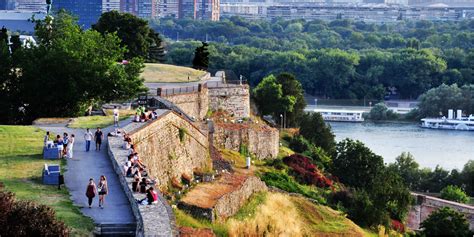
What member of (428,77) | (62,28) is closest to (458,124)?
(428,77)

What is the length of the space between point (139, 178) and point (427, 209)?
→ 62.3ft

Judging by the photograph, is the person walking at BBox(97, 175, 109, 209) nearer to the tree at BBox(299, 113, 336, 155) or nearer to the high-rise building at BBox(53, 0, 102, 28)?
the tree at BBox(299, 113, 336, 155)

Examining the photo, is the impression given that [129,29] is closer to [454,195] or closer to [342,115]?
[454,195]

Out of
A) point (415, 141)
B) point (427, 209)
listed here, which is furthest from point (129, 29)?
point (415, 141)

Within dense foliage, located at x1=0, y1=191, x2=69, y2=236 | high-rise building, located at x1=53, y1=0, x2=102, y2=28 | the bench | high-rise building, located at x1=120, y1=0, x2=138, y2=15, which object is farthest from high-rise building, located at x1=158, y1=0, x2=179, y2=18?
dense foliage, located at x1=0, y1=191, x2=69, y2=236

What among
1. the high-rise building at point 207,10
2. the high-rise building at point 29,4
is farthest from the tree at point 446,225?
the high-rise building at point 207,10

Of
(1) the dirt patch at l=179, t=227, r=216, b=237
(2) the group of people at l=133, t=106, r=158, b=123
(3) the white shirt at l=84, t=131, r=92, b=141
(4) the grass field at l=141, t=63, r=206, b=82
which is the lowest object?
(1) the dirt patch at l=179, t=227, r=216, b=237

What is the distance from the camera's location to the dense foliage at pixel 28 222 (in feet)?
40.1

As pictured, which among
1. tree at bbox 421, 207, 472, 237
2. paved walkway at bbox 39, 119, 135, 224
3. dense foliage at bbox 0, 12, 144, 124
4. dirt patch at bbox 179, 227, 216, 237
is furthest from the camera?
tree at bbox 421, 207, 472, 237

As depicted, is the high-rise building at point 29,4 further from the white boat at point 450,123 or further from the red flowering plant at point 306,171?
the red flowering plant at point 306,171

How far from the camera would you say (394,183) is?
30.5m

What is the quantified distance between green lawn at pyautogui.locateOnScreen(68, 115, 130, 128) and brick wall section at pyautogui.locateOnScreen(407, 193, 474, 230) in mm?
11012

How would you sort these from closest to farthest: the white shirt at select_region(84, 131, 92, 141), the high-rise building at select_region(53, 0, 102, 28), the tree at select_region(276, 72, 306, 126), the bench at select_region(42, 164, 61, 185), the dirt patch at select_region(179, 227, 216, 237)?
the dirt patch at select_region(179, 227, 216, 237) → the bench at select_region(42, 164, 61, 185) → the white shirt at select_region(84, 131, 92, 141) → the tree at select_region(276, 72, 306, 126) → the high-rise building at select_region(53, 0, 102, 28)

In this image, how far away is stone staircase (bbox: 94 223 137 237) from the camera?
13078 mm
